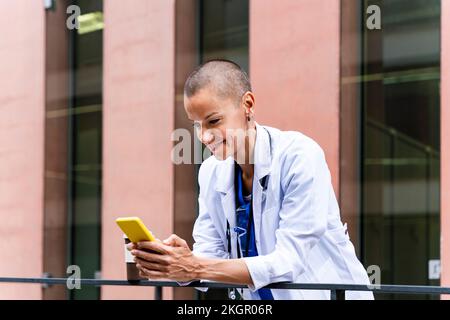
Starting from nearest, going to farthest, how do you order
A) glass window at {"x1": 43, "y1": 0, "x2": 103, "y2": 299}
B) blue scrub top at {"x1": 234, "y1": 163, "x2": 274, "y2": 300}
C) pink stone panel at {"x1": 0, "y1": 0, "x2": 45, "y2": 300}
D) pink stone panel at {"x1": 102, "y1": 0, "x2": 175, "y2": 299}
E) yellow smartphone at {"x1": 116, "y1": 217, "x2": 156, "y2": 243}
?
yellow smartphone at {"x1": 116, "y1": 217, "x2": 156, "y2": 243} → blue scrub top at {"x1": 234, "y1": 163, "x2": 274, "y2": 300} → pink stone panel at {"x1": 102, "y1": 0, "x2": 175, "y2": 299} → glass window at {"x1": 43, "y1": 0, "x2": 103, "y2": 299} → pink stone panel at {"x1": 0, "y1": 0, "x2": 45, "y2": 300}

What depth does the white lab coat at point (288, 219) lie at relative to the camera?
2.50 metres

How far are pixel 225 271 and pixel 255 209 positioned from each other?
0.85 feet

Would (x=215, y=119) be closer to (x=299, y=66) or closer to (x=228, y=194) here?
(x=228, y=194)

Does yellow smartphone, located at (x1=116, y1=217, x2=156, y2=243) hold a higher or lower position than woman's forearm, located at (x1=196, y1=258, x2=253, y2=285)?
higher

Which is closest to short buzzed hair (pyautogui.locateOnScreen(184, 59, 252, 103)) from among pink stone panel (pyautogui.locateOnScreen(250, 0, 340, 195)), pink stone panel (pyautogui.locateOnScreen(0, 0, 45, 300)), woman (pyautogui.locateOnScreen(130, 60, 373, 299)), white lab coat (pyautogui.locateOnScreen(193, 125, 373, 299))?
woman (pyautogui.locateOnScreen(130, 60, 373, 299))

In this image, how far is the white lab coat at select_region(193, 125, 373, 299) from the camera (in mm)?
2500

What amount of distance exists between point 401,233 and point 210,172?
606cm

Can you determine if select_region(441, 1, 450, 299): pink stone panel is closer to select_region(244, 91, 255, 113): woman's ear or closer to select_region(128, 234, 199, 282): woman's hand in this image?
select_region(244, 91, 255, 113): woman's ear

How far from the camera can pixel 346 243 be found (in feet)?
8.70

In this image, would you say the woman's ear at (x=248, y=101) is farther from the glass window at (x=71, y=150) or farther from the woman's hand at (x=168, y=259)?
the glass window at (x=71, y=150)

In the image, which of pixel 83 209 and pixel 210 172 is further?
pixel 83 209

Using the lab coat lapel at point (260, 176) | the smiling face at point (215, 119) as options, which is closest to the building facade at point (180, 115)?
the lab coat lapel at point (260, 176)

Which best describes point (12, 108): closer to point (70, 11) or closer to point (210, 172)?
point (70, 11)
